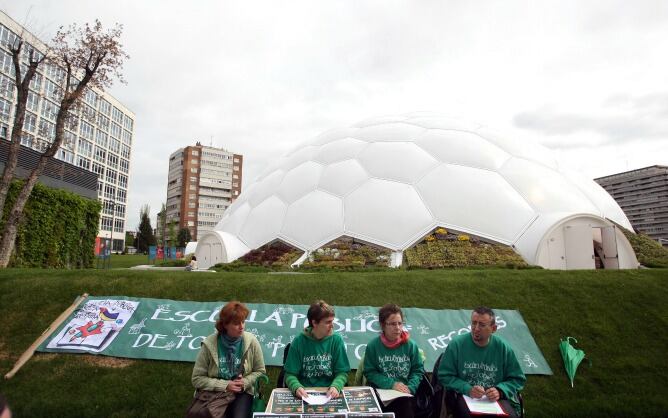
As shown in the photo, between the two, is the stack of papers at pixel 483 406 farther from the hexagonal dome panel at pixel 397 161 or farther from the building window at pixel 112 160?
the building window at pixel 112 160

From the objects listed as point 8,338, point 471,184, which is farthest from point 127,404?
point 471,184

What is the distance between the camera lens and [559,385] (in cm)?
460

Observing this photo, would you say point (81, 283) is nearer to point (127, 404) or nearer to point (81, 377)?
point (81, 377)

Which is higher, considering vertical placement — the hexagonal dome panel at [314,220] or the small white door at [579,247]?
the hexagonal dome panel at [314,220]

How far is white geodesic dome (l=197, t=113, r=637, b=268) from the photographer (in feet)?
34.3

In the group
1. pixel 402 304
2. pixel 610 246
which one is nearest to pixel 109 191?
pixel 402 304

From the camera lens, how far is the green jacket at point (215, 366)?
10.3 feet

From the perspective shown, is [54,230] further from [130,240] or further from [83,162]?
[130,240]

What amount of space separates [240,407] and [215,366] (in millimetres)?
390

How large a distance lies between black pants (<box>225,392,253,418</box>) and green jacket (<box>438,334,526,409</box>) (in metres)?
1.64

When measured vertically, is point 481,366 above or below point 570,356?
above

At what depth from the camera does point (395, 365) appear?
10.9ft

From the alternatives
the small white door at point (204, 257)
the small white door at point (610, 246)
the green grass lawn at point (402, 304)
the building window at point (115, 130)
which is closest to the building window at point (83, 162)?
the building window at point (115, 130)

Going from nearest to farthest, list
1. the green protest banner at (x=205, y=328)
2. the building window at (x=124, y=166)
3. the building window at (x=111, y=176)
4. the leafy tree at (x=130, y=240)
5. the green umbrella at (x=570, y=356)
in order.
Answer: the green umbrella at (x=570, y=356) < the green protest banner at (x=205, y=328) < the building window at (x=111, y=176) < the building window at (x=124, y=166) < the leafy tree at (x=130, y=240)
